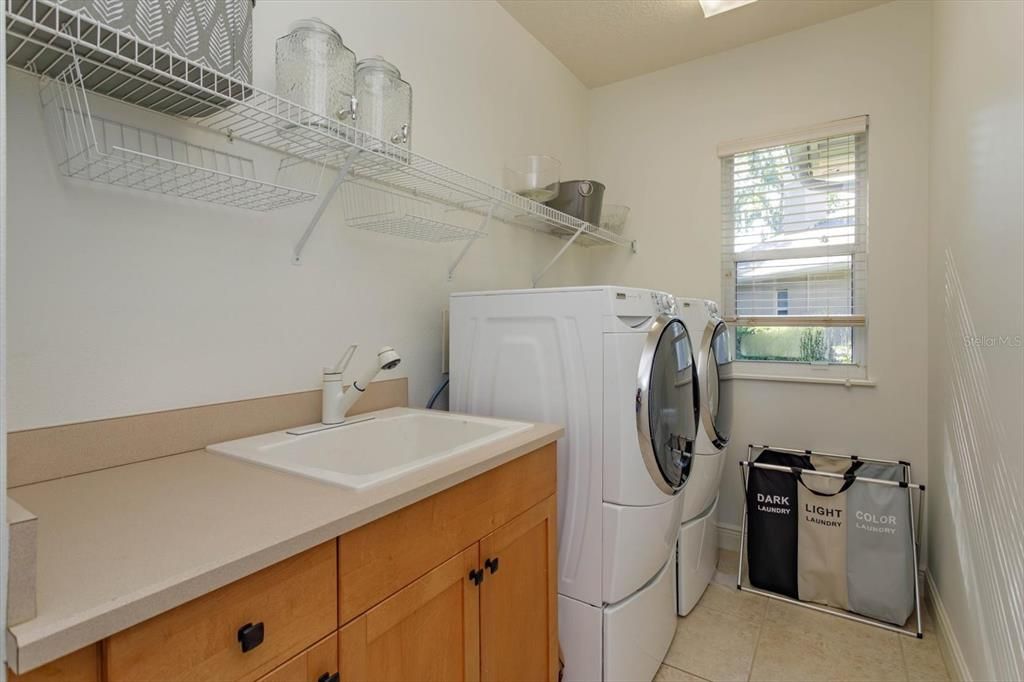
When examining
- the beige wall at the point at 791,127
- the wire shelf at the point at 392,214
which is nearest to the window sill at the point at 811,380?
the beige wall at the point at 791,127

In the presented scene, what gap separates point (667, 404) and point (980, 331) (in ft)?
2.99

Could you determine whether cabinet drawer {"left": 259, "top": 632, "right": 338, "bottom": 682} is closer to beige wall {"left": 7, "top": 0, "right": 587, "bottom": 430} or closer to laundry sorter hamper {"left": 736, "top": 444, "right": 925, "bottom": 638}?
beige wall {"left": 7, "top": 0, "right": 587, "bottom": 430}

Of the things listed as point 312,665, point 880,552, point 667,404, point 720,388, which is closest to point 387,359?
point 312,665

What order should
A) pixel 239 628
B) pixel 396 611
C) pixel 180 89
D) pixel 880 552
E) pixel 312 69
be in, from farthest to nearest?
pixel 880 552 → pixel 312 69 → pixel 180 89 → pixel 396 611 → pixel 239 628

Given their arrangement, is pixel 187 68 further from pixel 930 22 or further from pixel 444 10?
pixel 930 22

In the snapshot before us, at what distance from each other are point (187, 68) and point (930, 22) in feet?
9.88

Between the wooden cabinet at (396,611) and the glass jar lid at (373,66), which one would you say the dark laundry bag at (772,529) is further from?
the glass jar lid at (373,66)

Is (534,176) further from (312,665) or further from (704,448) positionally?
(312,665)

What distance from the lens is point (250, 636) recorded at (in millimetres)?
689

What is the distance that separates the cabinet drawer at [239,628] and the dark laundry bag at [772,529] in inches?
83.4

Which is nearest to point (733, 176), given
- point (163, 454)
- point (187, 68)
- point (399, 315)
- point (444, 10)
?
point (444, 10)

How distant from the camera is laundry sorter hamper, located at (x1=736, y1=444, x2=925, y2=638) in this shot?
209 cm

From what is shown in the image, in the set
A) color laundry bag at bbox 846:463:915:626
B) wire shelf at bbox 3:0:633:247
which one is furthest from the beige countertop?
color laundry bag at bbox 846:463:915:626

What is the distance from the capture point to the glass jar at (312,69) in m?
1.25
